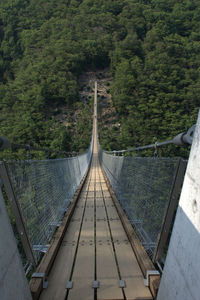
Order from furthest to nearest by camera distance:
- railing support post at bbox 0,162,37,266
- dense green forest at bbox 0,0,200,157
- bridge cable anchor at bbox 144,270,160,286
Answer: dense green forest at bbox 0,0,200,157, bridge cable anchor at bbox 144,270,160,286, railing support post at bbox 0,162,37,266

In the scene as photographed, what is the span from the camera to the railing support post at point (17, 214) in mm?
1244

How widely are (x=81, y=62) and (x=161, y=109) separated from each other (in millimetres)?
24536

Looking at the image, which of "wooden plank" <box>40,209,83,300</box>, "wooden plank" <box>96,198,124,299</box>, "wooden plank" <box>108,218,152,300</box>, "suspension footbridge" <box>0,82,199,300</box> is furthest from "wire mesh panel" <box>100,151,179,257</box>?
"wooden plank" <box>40,209,83,300</box>

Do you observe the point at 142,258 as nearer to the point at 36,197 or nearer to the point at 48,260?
the point at 48,260

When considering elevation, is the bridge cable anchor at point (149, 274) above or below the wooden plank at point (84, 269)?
above

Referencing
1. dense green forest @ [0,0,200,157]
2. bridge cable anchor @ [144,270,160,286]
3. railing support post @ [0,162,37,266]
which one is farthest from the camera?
dense green forest @ [0,0,200,157]

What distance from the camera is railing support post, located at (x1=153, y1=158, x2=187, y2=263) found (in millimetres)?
1278

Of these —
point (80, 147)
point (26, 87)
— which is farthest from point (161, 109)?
point (26, 87)

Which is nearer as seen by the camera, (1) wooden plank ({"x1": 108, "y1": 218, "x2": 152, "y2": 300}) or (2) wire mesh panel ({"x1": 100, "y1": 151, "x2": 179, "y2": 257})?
(1) wooden plank ({"x1": 108, "y1": 218, "x2": 152, "y2": 300})

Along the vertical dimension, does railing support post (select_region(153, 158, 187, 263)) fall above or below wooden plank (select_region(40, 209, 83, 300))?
above

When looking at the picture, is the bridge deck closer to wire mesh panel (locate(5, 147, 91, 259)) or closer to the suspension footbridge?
the suspension footbridge

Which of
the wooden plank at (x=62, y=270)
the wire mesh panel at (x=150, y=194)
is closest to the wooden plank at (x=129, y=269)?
the wire mesh panel at (x=150, y=194)

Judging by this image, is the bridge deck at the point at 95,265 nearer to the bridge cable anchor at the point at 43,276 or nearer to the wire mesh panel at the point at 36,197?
the bridge cable anchor at the point at 43,276

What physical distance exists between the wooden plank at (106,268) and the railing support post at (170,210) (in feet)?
0.98
